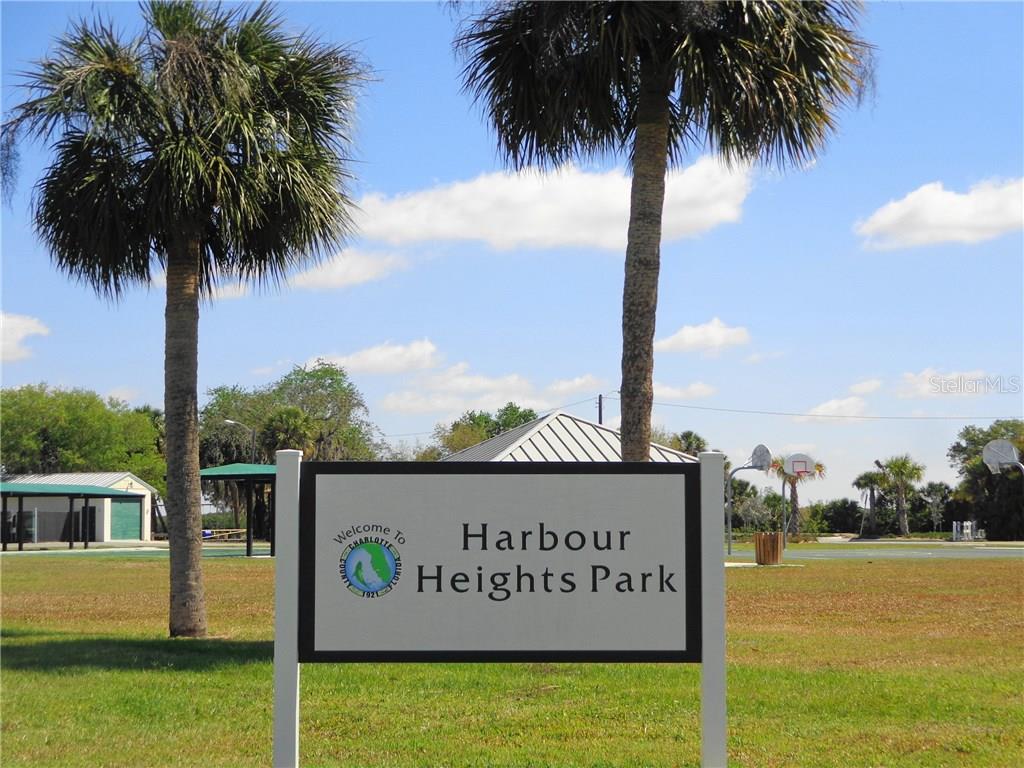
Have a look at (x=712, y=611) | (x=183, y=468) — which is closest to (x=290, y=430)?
(x=183, y=468)

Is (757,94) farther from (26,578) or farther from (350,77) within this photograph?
(26,578)

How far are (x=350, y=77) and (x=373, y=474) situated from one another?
8.88 meters

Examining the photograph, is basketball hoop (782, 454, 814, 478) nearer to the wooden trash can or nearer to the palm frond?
the wooden trash can

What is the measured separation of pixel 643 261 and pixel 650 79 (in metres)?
1.88

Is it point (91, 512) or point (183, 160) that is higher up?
Result: point (183, 160)

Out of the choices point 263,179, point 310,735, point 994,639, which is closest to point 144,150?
point 263,179

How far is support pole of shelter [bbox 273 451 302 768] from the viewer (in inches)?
202

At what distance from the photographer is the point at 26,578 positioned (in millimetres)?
25484

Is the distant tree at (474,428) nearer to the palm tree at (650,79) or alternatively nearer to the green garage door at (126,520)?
the green garage door at (126,520)

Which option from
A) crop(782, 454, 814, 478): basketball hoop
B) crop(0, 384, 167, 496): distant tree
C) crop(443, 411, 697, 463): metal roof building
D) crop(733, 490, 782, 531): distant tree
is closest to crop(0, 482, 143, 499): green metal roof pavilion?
crop(0, 384, 167, 496): distant tree

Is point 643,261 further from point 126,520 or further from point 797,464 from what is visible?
point 126,520

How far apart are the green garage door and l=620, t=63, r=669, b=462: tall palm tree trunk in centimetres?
5458

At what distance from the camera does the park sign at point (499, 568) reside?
203 inches

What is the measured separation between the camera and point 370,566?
521 centimetres
